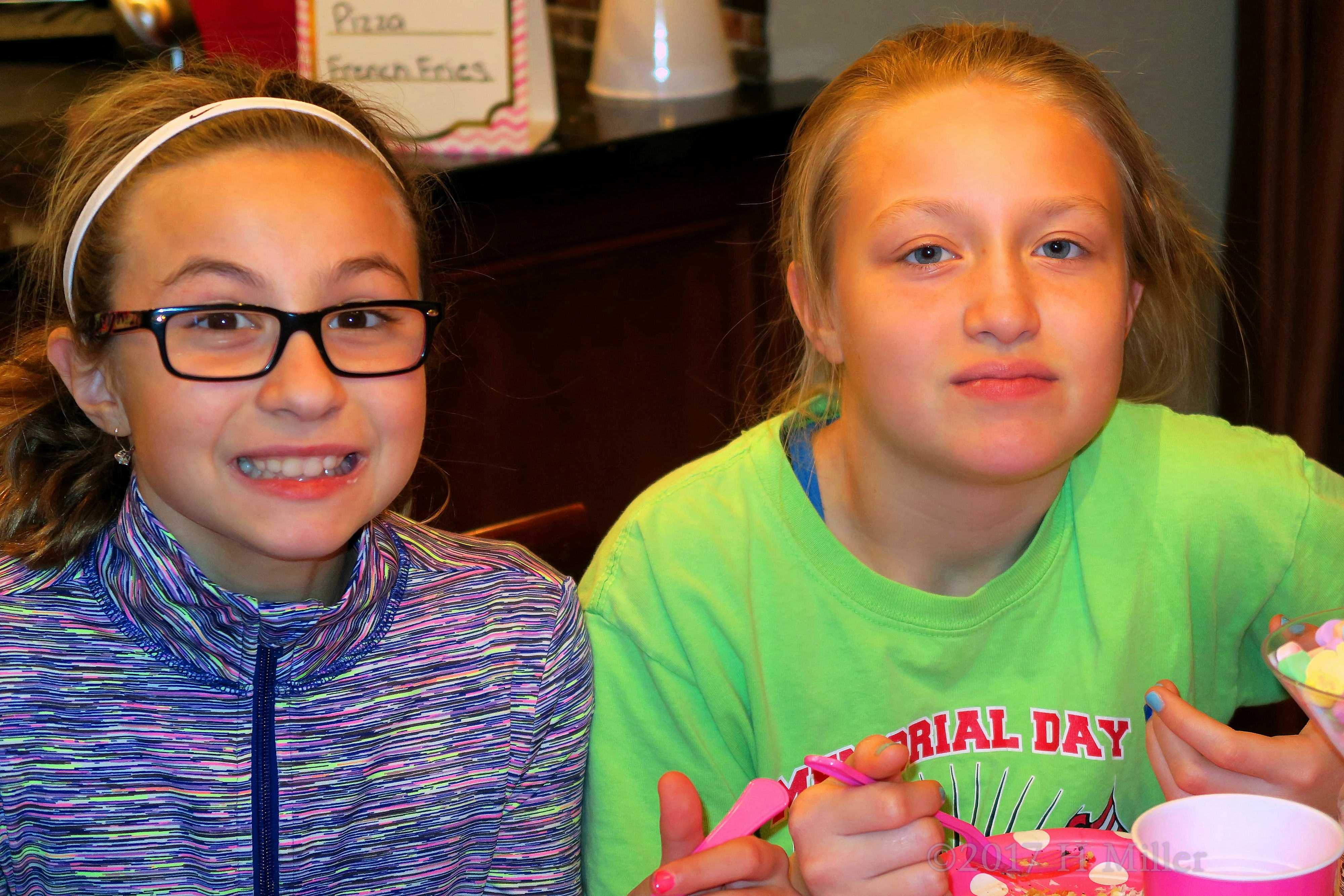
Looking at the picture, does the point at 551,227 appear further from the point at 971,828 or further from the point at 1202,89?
the point at 971,828

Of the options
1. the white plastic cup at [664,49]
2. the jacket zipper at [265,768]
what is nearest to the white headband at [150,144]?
the jacket zipper at [265,768]

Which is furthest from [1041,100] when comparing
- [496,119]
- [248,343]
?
[496,119]

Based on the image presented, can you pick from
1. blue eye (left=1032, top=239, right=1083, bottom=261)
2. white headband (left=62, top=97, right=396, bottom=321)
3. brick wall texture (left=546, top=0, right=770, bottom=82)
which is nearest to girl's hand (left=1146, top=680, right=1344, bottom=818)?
blue eye (left=1032, top=239, right=1083, bottom=261)

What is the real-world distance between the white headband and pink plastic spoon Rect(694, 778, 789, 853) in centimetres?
68

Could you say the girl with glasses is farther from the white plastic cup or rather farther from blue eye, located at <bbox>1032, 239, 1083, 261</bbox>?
the white plastic cup

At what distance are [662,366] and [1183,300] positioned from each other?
1.17m

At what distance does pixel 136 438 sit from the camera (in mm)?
1131

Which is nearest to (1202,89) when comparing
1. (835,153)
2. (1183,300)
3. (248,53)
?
(1183,300)

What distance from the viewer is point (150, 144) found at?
1139 millimetres

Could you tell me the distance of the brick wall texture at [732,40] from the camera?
8.83 feet

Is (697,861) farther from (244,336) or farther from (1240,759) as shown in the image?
(244,336)

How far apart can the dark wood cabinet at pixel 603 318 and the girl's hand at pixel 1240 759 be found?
1.12m

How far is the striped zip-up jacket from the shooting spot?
1.12 meters

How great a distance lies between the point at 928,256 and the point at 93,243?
729 millimetres
